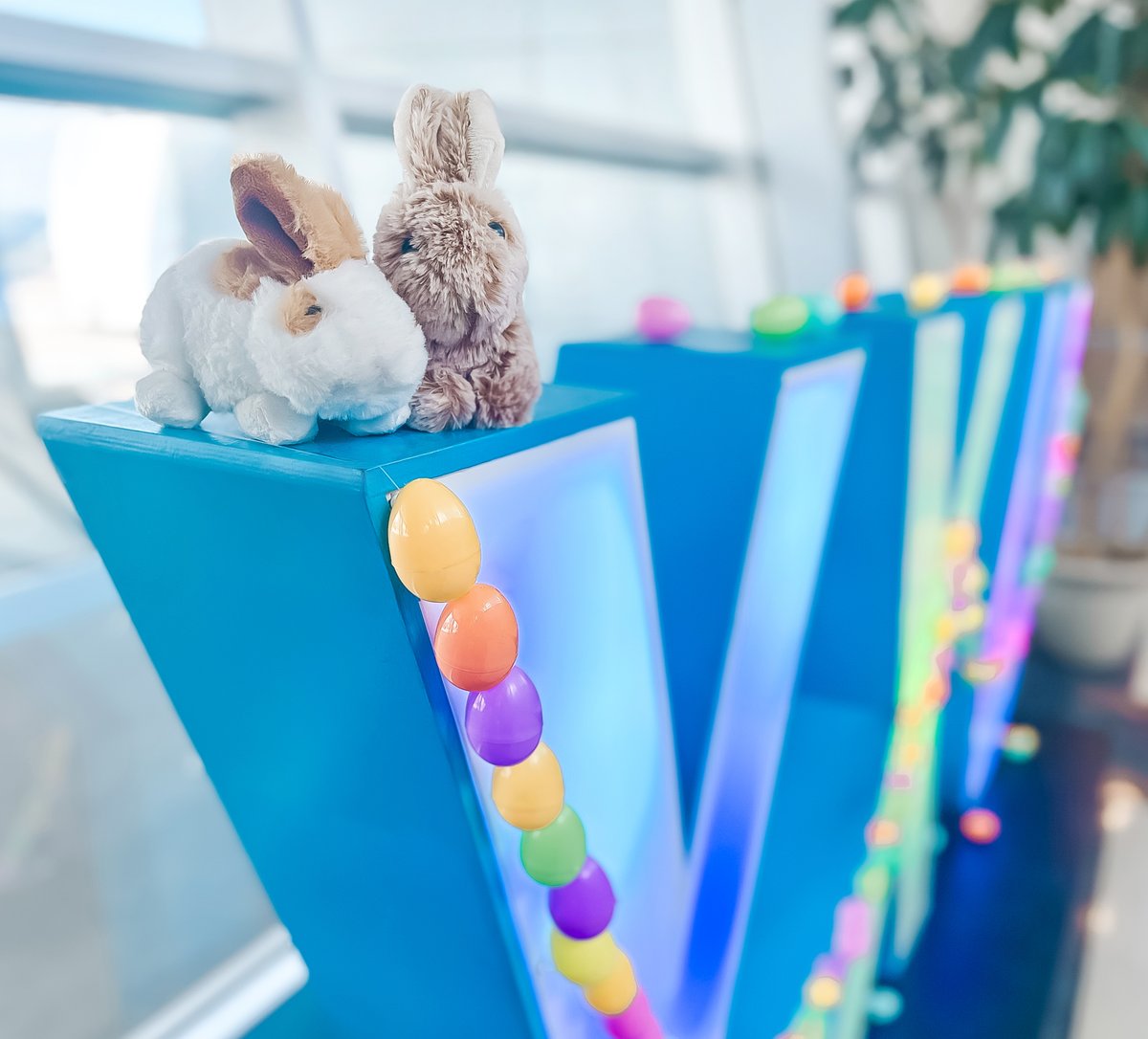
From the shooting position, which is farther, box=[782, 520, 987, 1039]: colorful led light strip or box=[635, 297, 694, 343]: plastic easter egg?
box=[782, 520, 987, 1039]: colorful led light strip

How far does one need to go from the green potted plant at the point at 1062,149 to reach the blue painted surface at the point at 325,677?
220 cm

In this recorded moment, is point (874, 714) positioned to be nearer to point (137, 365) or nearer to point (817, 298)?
point (817, 298)

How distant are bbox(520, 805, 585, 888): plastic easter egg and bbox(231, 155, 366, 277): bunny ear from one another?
15.9 inches

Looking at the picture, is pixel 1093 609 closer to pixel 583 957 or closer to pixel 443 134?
pixel 583 957

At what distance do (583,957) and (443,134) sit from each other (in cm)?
60

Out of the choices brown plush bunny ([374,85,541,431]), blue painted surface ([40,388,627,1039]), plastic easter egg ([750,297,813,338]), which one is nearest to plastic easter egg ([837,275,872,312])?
plastic easter egg ([750,297,813,338])

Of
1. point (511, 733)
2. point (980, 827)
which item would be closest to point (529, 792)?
point (511, 733)

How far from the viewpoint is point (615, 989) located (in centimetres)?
72

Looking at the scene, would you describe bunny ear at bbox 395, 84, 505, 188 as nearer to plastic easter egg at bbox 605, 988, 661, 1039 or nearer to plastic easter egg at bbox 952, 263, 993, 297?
plastic easter egg at bbox 605, 988, 661, 1039

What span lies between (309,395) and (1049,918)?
1.98 metres

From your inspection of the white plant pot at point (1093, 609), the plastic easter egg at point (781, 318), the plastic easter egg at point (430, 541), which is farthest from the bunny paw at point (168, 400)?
the white plant pot at point (1093, 609)

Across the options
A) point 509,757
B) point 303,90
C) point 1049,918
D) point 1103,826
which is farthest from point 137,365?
point 1103,826

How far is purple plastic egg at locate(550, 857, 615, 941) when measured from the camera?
2.24ft

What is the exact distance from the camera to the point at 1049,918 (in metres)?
1.92
